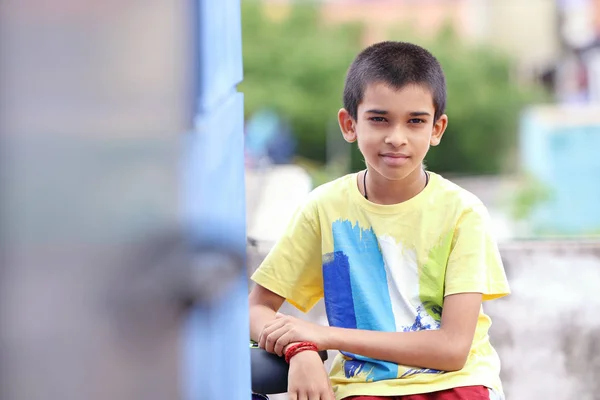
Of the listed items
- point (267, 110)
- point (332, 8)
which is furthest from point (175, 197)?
point (332, 8)

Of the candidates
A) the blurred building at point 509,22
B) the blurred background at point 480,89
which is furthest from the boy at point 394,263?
the blurred building at point 509,22

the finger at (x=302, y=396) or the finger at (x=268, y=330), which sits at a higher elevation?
the finger at (x=268, y=330)

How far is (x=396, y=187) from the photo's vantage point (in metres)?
1.61

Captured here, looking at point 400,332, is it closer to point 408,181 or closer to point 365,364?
point 365,364

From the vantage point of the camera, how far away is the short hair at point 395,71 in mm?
1546

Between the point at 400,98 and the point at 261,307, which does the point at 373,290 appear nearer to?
the point at 261,307

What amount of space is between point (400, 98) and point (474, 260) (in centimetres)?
28

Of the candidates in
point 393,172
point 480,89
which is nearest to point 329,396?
point 393,172

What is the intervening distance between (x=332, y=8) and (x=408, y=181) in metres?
35.8

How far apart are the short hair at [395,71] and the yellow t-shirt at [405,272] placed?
0.15 meters

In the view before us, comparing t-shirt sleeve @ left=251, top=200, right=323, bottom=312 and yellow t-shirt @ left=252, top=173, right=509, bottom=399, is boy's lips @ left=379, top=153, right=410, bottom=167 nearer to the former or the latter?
yellow t-shirt @ left=252, top=173, right=509, bottom=399

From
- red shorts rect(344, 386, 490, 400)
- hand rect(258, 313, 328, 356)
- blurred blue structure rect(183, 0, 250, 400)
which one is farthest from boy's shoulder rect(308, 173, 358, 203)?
blurred blue structure rect(183, 0, 250, 400)

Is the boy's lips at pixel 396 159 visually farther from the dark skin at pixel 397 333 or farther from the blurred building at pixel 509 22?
the blurred building at pixel 509 22

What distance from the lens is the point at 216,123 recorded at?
2.46 ft
